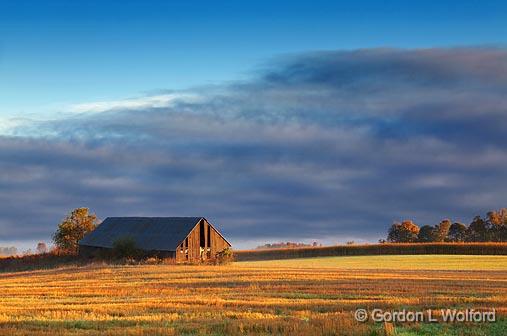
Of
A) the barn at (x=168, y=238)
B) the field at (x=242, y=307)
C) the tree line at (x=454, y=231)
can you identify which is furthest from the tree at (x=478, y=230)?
the field at (x=242, y=307)

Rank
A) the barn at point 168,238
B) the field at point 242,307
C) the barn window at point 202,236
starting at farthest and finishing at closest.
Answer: the barn window at point 202,236
the barn at point 168,238
the field at point 242,307

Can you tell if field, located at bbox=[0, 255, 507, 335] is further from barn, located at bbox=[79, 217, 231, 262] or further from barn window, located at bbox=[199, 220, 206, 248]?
barn window, located at bbox=[199, 220, 206, 248]

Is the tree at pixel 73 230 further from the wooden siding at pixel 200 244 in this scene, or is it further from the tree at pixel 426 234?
the tree at pixel 426 234

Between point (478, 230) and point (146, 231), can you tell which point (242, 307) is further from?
point (478, 230)

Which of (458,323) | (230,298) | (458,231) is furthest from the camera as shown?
(458,231)

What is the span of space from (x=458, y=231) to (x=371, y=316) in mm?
154918

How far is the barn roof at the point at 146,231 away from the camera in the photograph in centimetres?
9175

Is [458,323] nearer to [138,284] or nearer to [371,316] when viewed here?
[371,316]

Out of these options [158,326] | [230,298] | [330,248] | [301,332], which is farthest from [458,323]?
[330,248]

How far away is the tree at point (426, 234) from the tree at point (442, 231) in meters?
0.75

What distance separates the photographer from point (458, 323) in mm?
24875

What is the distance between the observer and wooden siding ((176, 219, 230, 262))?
299ft

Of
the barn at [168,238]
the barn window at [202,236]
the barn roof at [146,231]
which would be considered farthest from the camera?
the barn window at [202,236]

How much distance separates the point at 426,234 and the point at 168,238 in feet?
318
